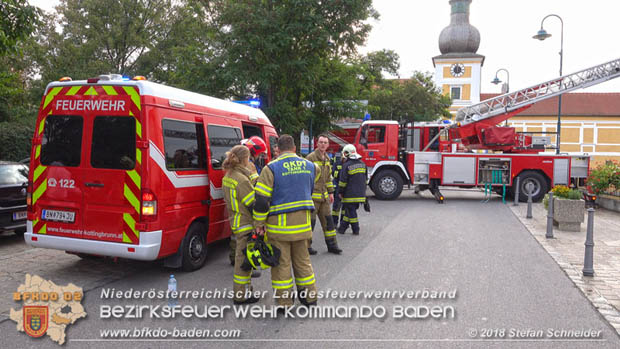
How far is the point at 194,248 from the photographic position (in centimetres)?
626

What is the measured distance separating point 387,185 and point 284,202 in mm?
11065

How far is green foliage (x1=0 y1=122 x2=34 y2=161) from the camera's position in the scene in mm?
15406

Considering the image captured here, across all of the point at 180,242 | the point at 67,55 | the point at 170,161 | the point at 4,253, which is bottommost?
the point at 4,253

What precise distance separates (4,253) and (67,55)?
70.9 ft

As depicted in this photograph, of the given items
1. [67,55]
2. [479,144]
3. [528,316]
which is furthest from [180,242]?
[67,55]

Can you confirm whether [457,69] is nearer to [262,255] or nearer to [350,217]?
[350,217]

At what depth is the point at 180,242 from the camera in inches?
233

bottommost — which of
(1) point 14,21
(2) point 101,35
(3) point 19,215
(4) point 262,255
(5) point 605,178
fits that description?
(3) point 19,215

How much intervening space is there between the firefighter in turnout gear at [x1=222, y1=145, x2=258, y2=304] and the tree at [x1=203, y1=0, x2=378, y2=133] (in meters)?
9.51

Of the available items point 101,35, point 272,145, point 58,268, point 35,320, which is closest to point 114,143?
point 35,320

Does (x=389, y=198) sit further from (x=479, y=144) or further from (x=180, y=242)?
(x=180, y=242)

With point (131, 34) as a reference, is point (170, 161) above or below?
below

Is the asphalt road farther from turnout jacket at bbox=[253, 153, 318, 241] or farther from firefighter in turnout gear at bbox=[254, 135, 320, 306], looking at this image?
turnout jacket at bbox=[253, 153, 318, 241]

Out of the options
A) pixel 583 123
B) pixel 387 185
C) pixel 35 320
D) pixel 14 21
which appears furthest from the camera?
pixel 583 123
